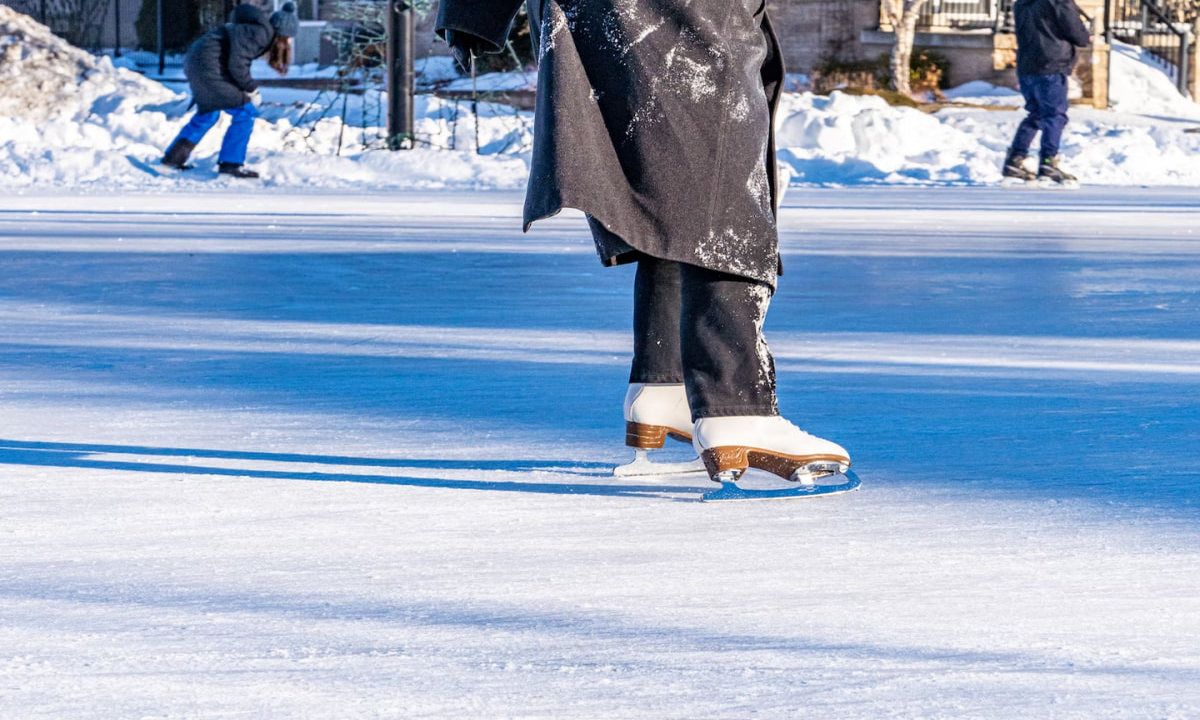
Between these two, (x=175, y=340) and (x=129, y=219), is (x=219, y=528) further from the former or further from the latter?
(x=129, y=219)

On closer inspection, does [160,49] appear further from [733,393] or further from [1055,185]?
[733,393]

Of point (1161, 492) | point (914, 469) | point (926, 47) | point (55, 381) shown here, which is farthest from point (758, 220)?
point (926, 47)

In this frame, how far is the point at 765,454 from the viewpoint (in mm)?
3203

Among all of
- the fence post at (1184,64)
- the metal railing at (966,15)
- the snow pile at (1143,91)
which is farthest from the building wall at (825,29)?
the fence post at (1184,64)

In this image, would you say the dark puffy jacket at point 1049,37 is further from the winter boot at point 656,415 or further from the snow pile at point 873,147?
the winter boot at point 656,415

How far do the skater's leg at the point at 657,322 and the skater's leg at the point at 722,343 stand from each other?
15 cm

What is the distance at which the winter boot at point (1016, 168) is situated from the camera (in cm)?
1494

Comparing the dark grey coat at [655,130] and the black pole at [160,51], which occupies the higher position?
the black pole at [160,51]

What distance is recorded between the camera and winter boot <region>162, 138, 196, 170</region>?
1495 cm

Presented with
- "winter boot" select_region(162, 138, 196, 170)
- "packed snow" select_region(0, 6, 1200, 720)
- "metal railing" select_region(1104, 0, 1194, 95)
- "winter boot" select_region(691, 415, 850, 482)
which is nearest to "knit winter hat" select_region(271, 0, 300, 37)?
"winter boot" select_region(162, 138, 196, 170)

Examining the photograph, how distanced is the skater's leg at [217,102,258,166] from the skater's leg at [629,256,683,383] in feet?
37.9

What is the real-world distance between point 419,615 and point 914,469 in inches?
52.8

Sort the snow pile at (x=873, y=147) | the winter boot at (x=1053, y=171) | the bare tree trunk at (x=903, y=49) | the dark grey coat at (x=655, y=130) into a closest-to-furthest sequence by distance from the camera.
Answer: the dark grey coat at (x=655, y=130) → the winter boot at (x=1053, y=171) → the snow pile at (x=873, y=147) → the bare tree trunk at (x=903, y=49)

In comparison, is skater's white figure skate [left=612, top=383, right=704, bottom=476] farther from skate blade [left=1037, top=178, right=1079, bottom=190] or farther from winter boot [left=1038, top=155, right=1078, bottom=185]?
winter boot [left=1038, top=155, right=1078, bottom=185]
